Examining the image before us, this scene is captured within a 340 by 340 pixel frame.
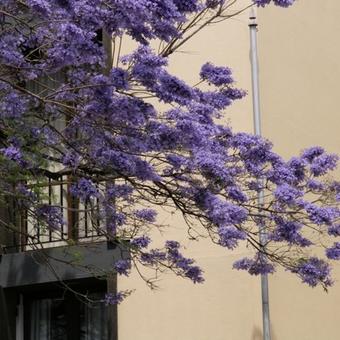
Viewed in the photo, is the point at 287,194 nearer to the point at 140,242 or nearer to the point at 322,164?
the point at 322,164

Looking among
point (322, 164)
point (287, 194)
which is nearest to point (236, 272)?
point (322, 164)

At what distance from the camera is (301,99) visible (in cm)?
1284

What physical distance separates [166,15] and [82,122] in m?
1.41

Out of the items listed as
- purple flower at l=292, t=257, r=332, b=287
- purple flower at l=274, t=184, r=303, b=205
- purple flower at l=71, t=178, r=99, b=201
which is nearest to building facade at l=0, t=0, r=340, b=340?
purple flower at l=292, t=257, r=332, b=287

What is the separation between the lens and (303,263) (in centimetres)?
908

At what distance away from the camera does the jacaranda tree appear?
7301 mm

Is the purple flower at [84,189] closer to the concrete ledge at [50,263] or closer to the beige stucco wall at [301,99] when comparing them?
the concrete ledge at [50,263]

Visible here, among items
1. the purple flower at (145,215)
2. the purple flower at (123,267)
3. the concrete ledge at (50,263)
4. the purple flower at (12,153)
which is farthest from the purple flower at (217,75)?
the concrete ledge at (50,263)

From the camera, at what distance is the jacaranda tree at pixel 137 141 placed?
24.0 ft

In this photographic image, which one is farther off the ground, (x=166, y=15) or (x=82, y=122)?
(x=166, y=15)

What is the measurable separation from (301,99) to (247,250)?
8.35 ft

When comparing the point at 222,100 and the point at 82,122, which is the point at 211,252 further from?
the point at 82,122

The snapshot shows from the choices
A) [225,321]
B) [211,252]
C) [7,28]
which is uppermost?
[7,28]

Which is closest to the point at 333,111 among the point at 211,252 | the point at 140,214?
the point at 211,252
